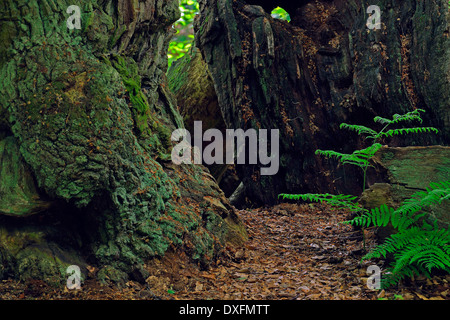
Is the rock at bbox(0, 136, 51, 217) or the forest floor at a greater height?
the rock at bbox(0, 136, 51, 217)

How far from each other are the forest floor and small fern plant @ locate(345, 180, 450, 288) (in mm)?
145

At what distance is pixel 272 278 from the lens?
185 inches

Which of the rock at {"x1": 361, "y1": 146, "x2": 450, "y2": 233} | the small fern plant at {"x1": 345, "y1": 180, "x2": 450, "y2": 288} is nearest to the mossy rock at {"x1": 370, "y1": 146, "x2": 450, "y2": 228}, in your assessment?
the rock at {"x1": 361, "y1": 146, "x2": 450, "y2": 233}

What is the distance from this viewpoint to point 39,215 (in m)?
4.25

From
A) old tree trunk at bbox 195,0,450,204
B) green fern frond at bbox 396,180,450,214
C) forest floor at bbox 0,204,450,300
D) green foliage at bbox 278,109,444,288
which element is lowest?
forest floor at bbox 0,204,450,300

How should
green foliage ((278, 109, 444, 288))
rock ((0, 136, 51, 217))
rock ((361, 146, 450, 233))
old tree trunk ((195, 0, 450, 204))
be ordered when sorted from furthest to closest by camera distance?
old tree trunk ((195, 0, 450, 204))
rock ((361, 146, 450, 233))
rock ((0, 136, 51, 217))
green foliage ((278, 109, 444, 288))

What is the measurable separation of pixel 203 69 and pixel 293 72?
2.69m

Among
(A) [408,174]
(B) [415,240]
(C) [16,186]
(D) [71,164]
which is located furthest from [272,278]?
(C) [16,186]

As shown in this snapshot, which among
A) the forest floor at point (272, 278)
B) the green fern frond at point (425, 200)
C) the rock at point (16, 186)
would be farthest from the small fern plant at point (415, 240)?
the rock at point (16, 186)

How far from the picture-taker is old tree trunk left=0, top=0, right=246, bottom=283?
409 cm

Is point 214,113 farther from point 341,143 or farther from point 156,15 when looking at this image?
point 156,15

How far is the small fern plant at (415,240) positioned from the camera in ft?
12.7

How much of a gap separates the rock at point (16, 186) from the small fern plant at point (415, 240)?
346 centimetres

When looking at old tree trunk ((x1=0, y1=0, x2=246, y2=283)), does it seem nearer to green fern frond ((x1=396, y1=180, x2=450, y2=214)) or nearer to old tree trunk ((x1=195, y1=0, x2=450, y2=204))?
green fern frond ((x1=396, y1=180, x2=450, y2=214))
